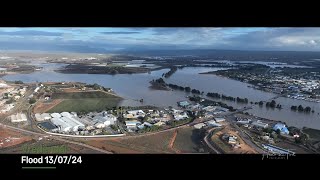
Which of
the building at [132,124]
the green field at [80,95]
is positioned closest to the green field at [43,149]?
the green field at [80,95]

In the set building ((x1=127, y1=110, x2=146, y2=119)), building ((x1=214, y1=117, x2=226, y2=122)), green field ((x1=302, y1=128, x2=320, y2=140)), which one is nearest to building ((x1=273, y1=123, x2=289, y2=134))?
green field ((x1=302, y1=128, x2=320, y2=140))

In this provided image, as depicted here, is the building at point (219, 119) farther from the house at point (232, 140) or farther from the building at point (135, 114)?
the building at point (135, 114)

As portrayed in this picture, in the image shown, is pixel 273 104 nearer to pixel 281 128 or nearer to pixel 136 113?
pixel 281 128

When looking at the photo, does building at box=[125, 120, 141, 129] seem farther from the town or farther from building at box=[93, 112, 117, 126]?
building at box=[93, 112, 117, 126]

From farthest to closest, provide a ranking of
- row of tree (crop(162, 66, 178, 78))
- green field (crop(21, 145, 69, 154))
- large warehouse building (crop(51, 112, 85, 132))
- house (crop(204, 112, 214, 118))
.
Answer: row of tree (crop(162, 66, 178, 78))
house (crop(204, 112, 214, 118))
large warehouse building (crop(51, 112, 85, 132))
green field (crop(21, 145, 69, 154))

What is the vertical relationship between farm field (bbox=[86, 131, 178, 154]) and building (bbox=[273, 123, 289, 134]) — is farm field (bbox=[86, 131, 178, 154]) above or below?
below

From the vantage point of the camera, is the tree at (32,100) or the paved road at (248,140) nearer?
the paved road at (248,140)
